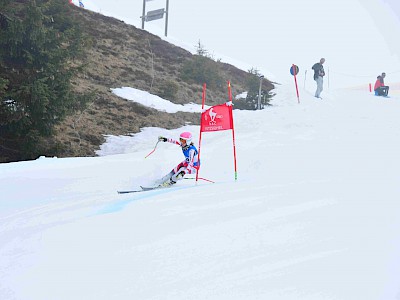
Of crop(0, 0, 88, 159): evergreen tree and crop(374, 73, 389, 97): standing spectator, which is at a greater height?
crop(374, 73, 389, 97): standing spectator

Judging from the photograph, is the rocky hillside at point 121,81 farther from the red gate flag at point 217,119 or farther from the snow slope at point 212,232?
the snow slope at point 212,232

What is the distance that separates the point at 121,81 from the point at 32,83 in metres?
10.2

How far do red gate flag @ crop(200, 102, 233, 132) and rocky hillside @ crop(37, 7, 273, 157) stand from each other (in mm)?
5507

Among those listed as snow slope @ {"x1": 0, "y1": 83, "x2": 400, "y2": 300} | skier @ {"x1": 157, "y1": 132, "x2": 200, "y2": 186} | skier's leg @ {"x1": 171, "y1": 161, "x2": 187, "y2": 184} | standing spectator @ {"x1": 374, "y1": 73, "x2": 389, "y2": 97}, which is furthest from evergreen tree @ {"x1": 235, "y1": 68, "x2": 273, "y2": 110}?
skier's leg @ {"x1": 171, "y1": 161, "x2": 187, "y2": 184}

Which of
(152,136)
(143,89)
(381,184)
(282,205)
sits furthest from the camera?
(143,89)

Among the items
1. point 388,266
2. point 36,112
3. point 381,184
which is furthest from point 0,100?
point 388,266

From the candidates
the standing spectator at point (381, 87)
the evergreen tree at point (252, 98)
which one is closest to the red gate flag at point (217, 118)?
the evergreen tree at point (252, 98)

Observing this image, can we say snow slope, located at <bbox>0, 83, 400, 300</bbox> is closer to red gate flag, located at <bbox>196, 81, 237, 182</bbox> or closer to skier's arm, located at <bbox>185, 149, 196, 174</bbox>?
skier's arm, located at <bbox>185, 149, 196, 174</bbox>

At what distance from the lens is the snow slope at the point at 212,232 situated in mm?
3545

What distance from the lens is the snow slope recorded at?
3545 millimetres

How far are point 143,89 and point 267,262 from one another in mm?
18616

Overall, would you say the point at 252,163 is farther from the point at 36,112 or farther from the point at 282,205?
the point at 36,112

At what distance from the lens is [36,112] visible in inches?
454

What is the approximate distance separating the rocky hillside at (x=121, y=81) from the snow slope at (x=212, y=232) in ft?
19.0
